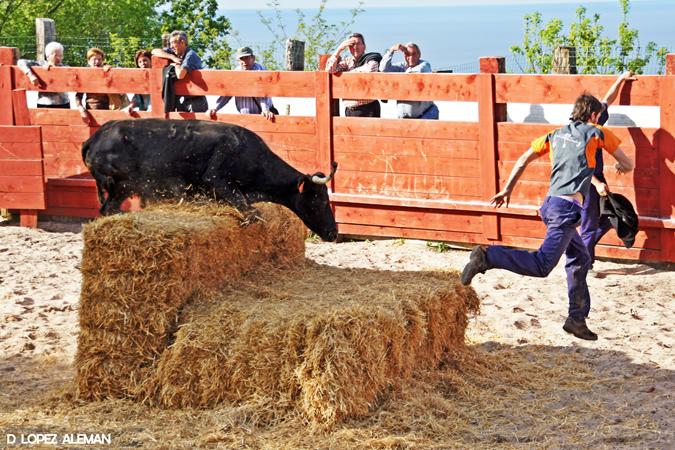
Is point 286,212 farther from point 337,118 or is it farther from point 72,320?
point 337,118

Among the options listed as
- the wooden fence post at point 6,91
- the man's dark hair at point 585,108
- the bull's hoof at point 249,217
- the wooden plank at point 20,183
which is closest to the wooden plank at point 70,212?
the wooden plank at point 20,183

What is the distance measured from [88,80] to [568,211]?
7391 millimetres

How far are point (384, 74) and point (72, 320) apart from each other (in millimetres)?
4270

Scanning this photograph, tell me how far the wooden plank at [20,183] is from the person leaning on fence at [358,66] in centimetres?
366

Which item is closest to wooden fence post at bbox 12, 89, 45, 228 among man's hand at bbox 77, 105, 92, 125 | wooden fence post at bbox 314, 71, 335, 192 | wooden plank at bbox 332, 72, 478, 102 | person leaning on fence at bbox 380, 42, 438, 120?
man's hand at bbox 77, 105, 92, 125

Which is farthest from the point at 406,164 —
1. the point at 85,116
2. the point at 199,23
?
the point at 199,23

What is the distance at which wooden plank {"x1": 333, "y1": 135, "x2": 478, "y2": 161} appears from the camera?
38.0ft

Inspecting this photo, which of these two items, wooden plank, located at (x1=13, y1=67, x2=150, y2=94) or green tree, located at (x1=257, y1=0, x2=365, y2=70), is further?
green tree, located at (x1=257, y1=0, x2=365, y2=70)

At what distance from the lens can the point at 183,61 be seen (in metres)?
13.0

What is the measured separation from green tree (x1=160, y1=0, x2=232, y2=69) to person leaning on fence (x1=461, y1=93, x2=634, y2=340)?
579 inches

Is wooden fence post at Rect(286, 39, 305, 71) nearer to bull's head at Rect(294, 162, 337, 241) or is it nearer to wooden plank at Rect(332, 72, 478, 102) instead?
wooden plank at Rect(332, 72, 478, 102)

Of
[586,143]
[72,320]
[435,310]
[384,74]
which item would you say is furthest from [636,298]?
[72,320]

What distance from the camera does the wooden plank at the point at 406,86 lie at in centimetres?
1145

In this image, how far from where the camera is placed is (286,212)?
8531 millimetres
